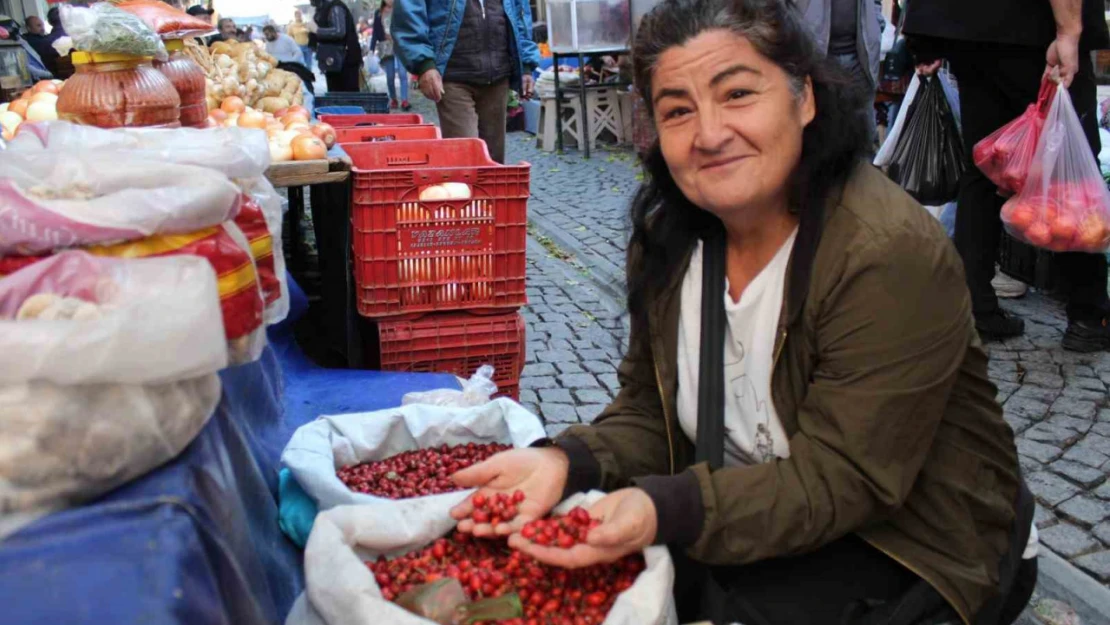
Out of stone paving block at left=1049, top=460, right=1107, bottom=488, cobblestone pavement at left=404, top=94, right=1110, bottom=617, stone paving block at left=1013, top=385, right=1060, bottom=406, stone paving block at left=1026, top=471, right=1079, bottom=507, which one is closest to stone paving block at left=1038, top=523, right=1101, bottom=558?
cobblestone pavement at left=404, top=94, right=1110, bottom=617

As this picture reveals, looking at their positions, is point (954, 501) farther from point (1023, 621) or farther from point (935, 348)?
point (1023, 621)

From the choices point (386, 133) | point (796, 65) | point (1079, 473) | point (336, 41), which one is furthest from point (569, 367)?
point (336, 41)

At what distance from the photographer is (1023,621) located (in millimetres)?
2779

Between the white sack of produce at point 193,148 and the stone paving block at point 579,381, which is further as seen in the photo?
the stone paving block at point 579,381

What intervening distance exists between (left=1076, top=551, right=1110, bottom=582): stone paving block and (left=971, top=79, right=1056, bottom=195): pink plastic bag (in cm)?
186

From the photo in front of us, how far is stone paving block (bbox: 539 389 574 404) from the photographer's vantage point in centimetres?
440

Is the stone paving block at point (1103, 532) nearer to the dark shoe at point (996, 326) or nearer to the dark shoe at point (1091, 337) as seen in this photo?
the dark shoe at point (1091, 337)

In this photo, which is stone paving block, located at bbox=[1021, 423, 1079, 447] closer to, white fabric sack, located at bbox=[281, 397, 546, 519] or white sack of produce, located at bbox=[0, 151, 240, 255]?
white fabric sack, located at bbox=[281, 397, 546, 519]

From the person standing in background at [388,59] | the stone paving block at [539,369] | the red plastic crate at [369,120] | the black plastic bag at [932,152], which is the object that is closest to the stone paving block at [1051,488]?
the black plastic bag at [932,152]

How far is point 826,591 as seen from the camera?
1.92m

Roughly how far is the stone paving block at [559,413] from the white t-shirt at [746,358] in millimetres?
2073

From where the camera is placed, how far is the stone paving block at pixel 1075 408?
13.0 ft

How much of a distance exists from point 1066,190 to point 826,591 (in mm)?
3009

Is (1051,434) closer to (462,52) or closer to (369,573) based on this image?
(369,573)
